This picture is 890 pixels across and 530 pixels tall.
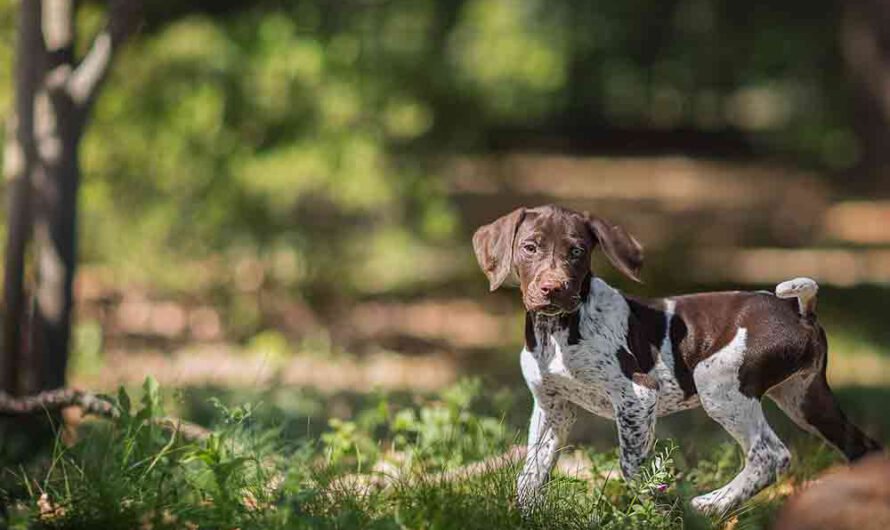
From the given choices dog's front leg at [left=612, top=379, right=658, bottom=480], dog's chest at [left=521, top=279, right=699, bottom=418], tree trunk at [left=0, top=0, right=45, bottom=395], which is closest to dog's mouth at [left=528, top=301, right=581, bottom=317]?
dog's chest at [left=521, top=279, right=699, bottom=418]

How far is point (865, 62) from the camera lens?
1730 cm

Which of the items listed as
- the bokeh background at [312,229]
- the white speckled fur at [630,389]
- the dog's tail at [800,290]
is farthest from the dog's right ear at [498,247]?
the bokeh background at [312,229]

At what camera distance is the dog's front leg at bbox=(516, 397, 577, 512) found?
185 inches

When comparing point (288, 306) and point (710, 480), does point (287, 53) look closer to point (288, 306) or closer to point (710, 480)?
point (288, 306)

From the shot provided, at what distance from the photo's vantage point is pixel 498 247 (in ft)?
15.2

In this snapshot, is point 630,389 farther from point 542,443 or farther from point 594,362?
point 542,443

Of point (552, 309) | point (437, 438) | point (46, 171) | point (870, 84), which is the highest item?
point (870, 84)

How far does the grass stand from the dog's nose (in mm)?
665

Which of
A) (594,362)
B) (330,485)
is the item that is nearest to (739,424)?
(594,362)

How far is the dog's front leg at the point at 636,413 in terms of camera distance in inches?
177

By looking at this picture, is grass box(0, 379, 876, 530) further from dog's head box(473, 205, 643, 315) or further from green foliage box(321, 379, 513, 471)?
dog's head box(473, 205, 643, 315)

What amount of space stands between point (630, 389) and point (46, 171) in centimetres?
397

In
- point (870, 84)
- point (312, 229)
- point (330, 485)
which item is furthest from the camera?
point (870, 84)

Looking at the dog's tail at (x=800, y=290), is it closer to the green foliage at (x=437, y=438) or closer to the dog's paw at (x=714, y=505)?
the dog's paw at (x=714, y=505)
